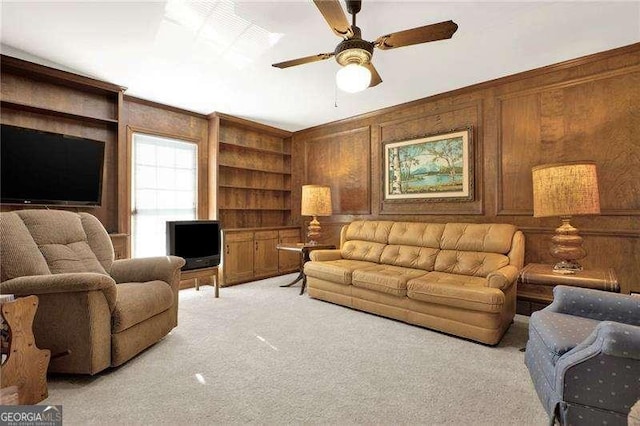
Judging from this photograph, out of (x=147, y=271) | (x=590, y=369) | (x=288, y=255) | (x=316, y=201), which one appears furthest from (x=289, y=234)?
(x=590, y=369)

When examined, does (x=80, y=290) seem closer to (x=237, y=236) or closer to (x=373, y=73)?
(x=373, y=73)

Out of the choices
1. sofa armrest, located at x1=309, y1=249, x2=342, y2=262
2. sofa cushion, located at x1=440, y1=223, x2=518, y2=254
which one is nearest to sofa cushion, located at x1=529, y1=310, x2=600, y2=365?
sofa cushion, located at x1=440, y1=223, x2=518, y2=254

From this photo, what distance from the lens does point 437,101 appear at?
4.00m

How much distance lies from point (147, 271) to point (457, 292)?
2687 millimetres

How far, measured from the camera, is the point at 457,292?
2639 millimetres

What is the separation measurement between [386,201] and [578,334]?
301cm

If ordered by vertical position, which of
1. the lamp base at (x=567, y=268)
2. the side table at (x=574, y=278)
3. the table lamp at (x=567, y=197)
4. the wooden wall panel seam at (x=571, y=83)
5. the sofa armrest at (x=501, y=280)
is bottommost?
the sofa armrest at (x=501, y=280)

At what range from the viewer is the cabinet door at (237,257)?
458 cm

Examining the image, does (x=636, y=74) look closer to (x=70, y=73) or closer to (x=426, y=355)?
(x=426, y=355)

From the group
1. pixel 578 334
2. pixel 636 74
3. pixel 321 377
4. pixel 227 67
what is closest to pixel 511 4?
pixel 636 74

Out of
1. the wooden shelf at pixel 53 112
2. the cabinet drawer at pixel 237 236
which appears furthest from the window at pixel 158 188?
the cabinet drawer at pixel 237 236

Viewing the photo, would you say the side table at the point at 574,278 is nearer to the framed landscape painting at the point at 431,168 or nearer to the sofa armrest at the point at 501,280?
the sofa armrest at the point at 501,280

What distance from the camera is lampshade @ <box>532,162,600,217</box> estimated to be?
2.37m

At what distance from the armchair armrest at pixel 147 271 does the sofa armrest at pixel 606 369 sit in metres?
2.73
